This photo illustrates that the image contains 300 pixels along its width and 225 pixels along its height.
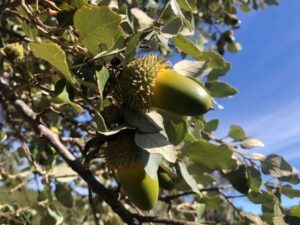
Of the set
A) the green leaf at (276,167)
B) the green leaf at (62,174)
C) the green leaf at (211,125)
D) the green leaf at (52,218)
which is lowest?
the green leaf at (52,218)

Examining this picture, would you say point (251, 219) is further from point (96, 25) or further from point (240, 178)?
point (96, 25)

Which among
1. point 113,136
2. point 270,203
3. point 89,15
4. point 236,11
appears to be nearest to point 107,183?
point 236,11

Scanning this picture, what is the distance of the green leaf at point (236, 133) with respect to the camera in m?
1.81

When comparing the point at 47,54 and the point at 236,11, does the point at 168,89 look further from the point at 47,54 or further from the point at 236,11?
the point at 236,11

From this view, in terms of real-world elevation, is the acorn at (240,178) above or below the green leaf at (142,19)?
below

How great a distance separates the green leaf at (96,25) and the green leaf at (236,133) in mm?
890

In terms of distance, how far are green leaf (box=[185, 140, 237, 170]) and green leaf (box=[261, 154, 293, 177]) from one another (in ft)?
0.88

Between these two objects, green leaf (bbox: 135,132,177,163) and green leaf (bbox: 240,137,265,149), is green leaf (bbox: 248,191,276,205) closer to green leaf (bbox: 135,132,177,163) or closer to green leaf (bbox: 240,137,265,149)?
green leaf (bbox: 240,137,265,149)

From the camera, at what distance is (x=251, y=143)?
1781mm

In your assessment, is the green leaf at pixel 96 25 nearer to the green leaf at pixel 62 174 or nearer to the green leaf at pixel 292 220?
the green leaf at pixel 292 220

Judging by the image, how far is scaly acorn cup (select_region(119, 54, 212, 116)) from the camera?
3.40ft

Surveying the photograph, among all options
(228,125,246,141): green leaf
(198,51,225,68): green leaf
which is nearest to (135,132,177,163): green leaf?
(198,51,225,68): green leaf

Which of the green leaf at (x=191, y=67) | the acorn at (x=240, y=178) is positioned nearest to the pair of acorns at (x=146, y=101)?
the green leaf at (x=191, y=67)

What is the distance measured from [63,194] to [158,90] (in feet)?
2.89
